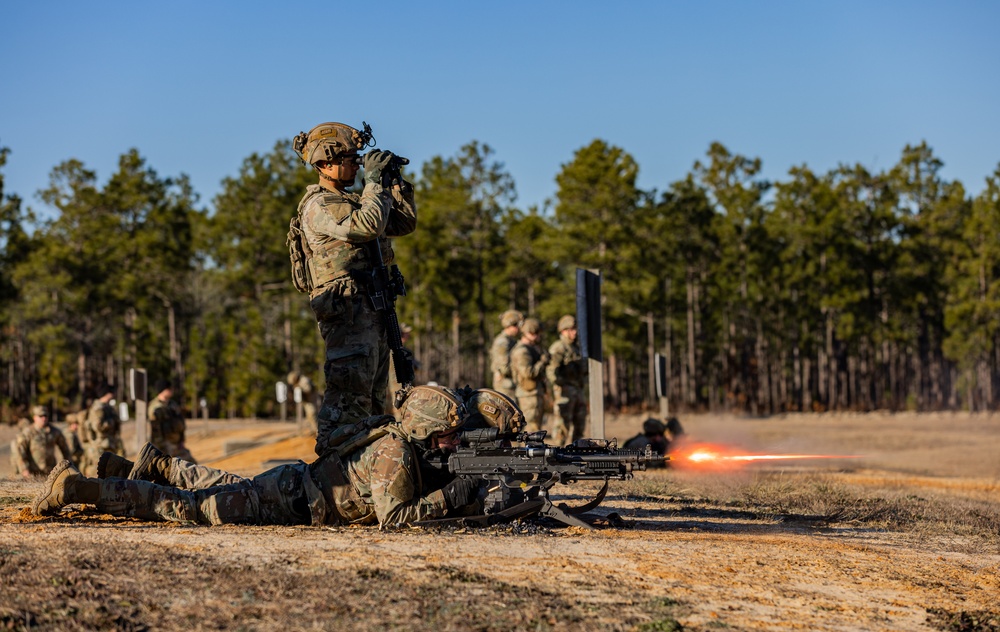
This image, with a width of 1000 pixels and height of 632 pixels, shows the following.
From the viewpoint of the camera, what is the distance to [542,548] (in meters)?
6.50

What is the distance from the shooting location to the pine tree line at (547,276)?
49.4 meters

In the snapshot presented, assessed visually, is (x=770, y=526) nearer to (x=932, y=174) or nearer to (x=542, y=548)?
(x=542, y=548)

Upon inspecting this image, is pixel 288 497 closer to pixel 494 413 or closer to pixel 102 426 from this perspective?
pixel 494 413

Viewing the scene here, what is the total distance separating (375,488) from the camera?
698cm

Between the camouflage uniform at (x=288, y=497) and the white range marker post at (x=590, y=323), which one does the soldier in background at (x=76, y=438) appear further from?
the camouflage uniform at (x=288, y=497)

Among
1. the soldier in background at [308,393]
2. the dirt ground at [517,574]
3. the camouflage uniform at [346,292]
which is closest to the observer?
the dirt ground at [517,574]

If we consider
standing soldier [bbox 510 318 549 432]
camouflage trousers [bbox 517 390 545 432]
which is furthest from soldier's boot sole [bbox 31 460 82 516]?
camouflage trousers [bbox 517 390 545 432]

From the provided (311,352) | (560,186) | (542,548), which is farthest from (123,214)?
(542,548)

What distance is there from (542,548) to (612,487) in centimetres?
440

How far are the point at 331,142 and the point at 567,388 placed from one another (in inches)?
335

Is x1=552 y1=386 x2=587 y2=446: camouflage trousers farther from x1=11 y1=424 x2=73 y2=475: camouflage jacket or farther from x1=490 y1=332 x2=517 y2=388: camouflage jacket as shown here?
x1=11 y1=424 x2=73 y2=475: camouflage jacket

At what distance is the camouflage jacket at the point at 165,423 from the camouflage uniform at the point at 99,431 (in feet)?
4.56

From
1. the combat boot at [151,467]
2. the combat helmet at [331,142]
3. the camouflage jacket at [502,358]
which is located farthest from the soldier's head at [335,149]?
the camouflage jacket at [502,358]

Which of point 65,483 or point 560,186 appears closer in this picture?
point 65,483
